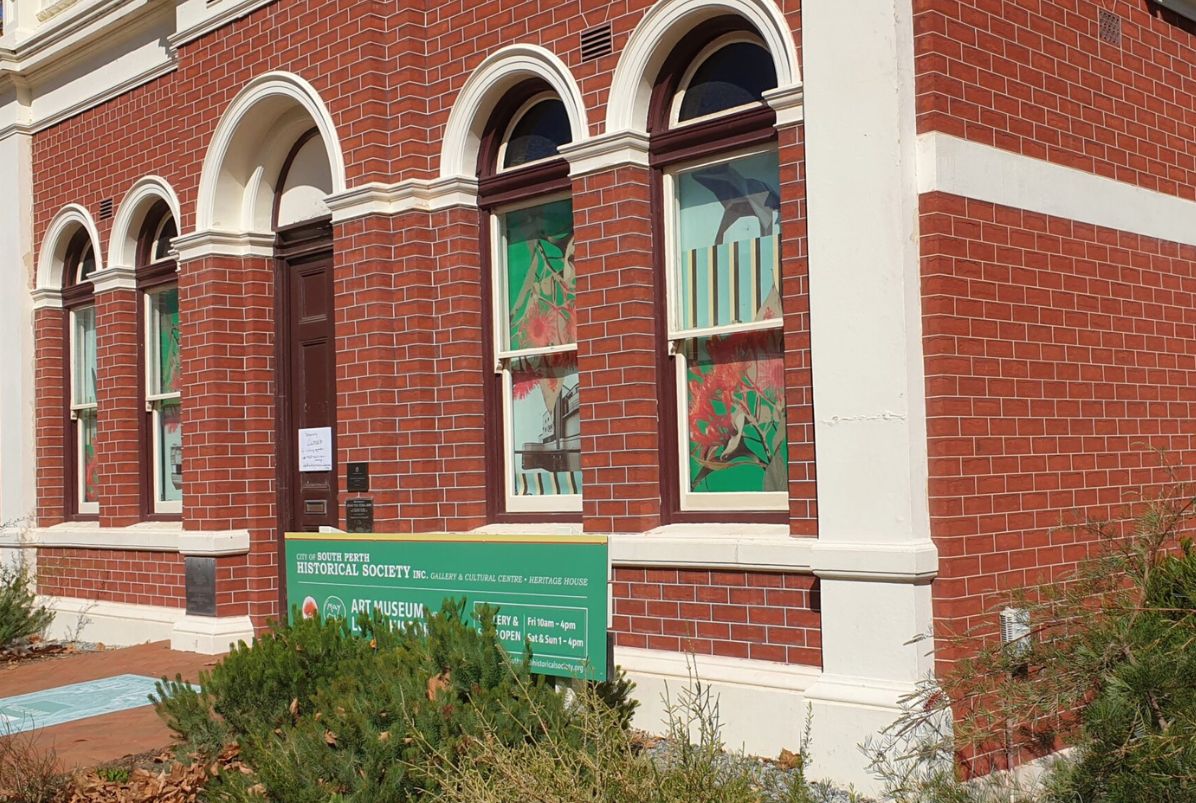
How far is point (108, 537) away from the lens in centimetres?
1189

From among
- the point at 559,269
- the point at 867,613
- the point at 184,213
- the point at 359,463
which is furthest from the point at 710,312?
the point at 184,213

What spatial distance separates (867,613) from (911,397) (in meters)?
1.05

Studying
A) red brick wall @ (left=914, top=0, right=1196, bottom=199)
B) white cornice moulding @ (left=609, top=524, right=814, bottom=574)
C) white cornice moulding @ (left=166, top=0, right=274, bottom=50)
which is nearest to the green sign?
white cornice moulding @ (left=609, top=524, right=814, bottom=574)

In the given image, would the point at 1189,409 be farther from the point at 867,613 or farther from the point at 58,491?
the point at 58,491

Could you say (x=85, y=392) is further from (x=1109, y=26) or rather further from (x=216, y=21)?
(x=1109, y=26)

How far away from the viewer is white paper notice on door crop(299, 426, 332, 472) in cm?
1002

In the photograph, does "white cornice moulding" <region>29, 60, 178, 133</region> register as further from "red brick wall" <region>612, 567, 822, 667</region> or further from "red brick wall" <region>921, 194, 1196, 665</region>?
"red brick wall" <region>921, 194, 1196, 665</region>

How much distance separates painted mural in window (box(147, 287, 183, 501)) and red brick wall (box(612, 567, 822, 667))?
5.64 m

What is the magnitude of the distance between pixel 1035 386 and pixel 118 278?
27.8 feet

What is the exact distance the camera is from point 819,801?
18.5 ft

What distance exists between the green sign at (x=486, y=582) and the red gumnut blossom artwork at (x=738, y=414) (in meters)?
1.10

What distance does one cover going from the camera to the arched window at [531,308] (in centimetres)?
838

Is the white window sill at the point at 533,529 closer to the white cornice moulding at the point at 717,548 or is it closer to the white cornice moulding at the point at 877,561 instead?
the white cornice moulding at the point at 717,548

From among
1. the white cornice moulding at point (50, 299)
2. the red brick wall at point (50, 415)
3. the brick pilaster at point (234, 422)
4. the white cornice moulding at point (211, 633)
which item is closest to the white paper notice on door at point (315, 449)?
the brick pilaster at point (234, 422)
